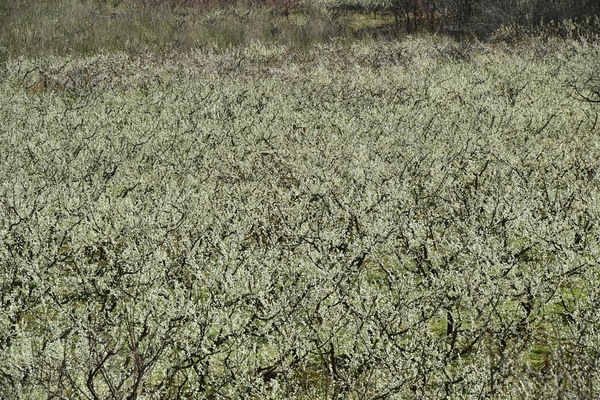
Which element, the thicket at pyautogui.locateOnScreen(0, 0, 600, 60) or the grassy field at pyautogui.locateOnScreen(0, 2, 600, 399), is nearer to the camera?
the grassy field at pyautogui.locateOnScreen(0, 2, 600, 399)

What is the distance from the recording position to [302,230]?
178 inches

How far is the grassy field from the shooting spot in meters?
3.05

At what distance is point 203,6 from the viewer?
21906mm

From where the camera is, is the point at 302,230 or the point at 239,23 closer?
the point at 302,230

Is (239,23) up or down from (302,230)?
up

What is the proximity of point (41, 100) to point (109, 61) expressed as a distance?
325 cm

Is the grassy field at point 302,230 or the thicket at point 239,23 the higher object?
the thicket at point 239,23

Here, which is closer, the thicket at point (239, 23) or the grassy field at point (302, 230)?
the grassy field at point (302, 230)

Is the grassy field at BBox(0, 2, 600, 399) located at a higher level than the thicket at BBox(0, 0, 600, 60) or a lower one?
lower

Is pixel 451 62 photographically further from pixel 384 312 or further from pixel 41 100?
pixel 384 312

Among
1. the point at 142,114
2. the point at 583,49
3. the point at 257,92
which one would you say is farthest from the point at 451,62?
the point at 142,114

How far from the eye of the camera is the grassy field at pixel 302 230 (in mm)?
3051

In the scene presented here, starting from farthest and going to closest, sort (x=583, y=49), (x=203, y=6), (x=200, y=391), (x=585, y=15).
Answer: (x=203, y=6)
(x=585, y=15)
(x=583, y=49)
(x=200, y=391)

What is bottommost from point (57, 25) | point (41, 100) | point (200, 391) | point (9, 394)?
point (200, 391)
